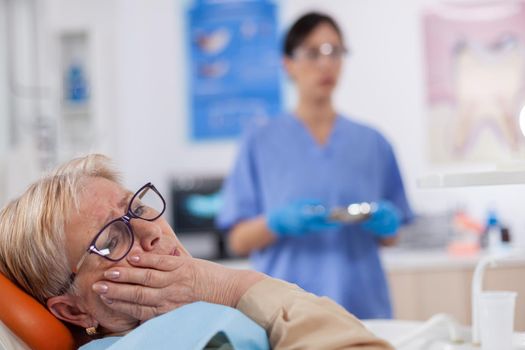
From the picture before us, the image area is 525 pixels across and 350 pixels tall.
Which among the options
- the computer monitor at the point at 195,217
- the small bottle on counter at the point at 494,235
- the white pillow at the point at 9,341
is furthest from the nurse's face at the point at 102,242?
the computer monitor at the point at 195,217

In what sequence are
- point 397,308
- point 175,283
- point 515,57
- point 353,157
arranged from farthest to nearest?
point 515,57 → point 397,308 → point 353,157 → point 175,283

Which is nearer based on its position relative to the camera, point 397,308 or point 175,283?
point 175,283

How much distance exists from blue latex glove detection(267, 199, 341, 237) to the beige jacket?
836mm

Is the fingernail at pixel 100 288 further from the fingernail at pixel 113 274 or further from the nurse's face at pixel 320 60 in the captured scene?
the nurse's face at pixel 320 60

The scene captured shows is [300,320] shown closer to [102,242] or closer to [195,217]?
[102,242]

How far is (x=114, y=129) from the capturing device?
3.71 m

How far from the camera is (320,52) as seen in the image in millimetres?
2172

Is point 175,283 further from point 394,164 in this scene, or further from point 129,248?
point 394,164

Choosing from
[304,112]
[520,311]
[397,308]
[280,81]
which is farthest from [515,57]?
[520,311]

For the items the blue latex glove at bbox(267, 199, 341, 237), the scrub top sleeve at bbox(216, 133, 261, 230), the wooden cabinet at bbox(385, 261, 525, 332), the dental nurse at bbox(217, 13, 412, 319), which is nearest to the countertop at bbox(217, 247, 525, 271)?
the wooden cabinet at bbox(385, 261, 525, 332)

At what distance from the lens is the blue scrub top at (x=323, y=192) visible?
2.09 m

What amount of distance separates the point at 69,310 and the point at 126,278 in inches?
6.7

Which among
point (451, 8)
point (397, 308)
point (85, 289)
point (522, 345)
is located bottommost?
point (397, 308)

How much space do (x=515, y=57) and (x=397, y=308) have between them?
1500 mm
